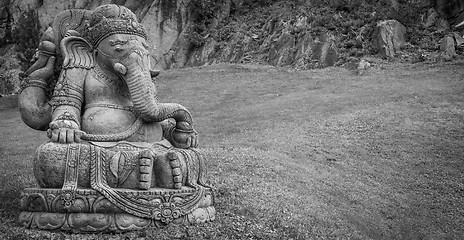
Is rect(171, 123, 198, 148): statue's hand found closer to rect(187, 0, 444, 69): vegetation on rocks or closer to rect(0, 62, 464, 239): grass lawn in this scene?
rect(0, 62, 464, 239): grass lawn

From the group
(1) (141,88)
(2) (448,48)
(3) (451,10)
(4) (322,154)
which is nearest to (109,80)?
(1) (141,88)

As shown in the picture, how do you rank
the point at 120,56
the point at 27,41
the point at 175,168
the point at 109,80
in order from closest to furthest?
the point at 175,168, the point at 120,56, the point at 109,80, the point at 27,41

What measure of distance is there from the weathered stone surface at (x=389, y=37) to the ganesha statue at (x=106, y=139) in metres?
27.7

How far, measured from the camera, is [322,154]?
17.1m

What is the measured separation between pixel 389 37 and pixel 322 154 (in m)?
19.7

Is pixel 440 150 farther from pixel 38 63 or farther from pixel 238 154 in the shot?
pixel 38 63

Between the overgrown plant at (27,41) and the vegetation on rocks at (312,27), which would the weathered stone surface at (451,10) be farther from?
the overgrown plant at (27,41)

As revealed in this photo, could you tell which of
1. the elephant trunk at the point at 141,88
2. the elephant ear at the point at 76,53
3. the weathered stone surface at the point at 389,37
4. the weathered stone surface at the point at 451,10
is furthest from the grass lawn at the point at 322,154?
the weathered stone surface at the point at 451,10

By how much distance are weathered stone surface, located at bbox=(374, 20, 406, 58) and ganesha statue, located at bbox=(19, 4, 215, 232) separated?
27.7 meters

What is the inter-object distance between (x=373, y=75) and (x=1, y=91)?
94.5ft

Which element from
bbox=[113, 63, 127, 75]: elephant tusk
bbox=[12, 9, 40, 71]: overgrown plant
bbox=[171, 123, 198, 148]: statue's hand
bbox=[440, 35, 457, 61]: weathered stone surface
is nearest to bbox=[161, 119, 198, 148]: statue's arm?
bbox=[171, 123, 198, 148]: statue's hand

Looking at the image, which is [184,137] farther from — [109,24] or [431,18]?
[431,18]

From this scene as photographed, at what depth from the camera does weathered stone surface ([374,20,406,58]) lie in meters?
33.6

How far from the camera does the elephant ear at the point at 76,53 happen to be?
7.91 meters
